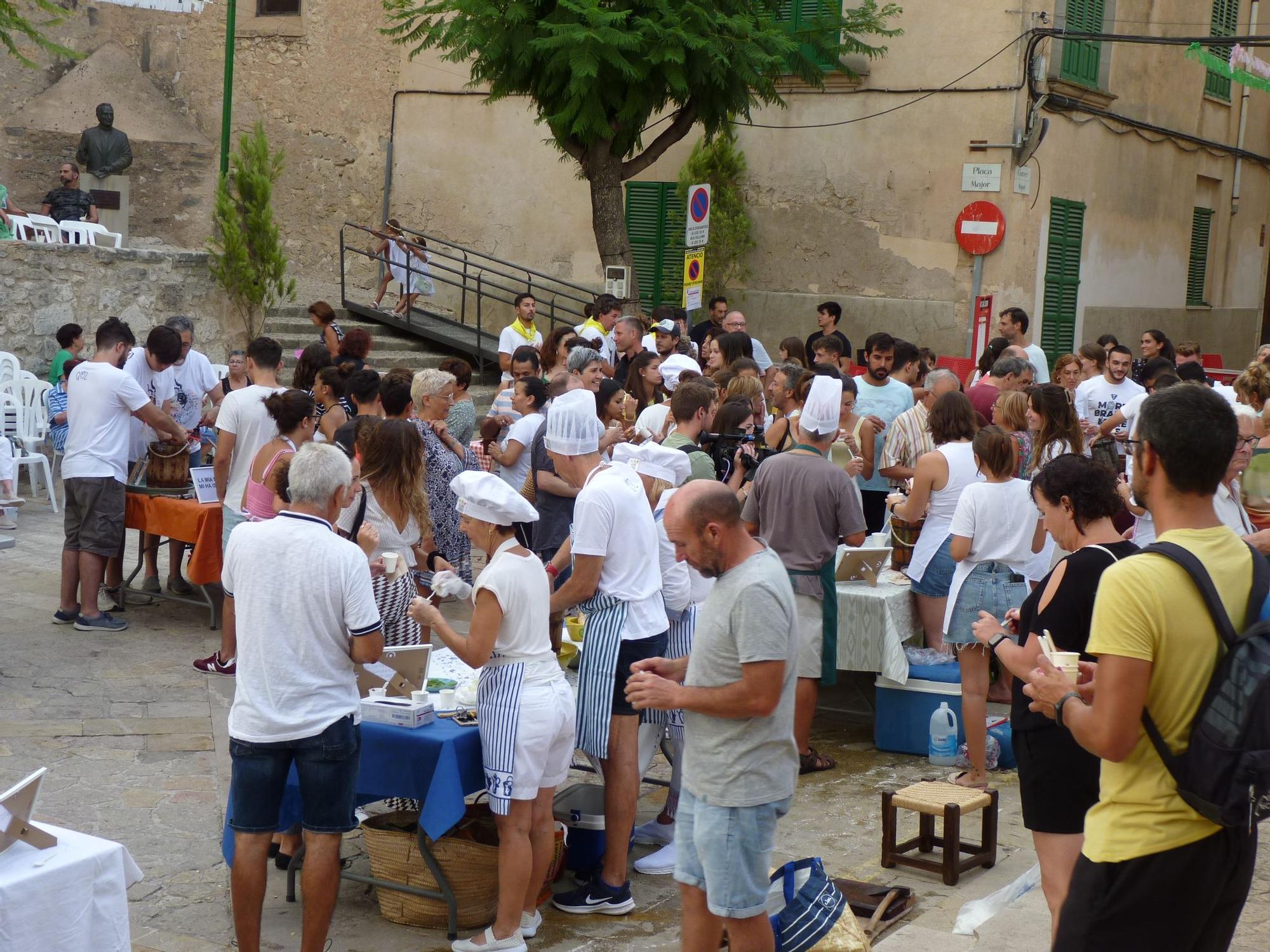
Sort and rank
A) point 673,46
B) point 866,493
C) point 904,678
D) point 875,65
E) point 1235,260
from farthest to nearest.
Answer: point 1235,260 < point 875,65 < point 673,46 < point 866,493 < point 904,678

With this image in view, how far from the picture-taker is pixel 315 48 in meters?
18.8

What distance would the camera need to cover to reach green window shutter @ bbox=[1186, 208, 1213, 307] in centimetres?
2072

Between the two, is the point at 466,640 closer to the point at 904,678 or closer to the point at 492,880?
the point at 492,880

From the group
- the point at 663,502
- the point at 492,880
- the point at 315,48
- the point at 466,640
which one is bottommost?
the point at 492,880

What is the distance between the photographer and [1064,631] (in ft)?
13.4

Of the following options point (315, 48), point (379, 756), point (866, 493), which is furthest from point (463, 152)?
point (379, 756)

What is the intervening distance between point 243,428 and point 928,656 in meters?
3.88

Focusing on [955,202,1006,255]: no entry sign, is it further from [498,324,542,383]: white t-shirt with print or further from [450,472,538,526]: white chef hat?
[450,472,538,526]: white chef hat

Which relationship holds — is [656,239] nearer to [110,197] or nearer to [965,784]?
[110,197]

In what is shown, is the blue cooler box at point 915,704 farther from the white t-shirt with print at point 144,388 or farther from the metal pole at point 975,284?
the metal pole at point 975,284

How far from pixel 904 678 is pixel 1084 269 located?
39.4 feet

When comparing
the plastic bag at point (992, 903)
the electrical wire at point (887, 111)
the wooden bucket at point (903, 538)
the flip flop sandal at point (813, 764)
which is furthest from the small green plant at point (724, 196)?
the plastic bag at point (992, 903)

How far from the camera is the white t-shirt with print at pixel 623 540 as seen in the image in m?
4.98

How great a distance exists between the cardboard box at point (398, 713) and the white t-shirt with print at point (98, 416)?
404 centimetres
